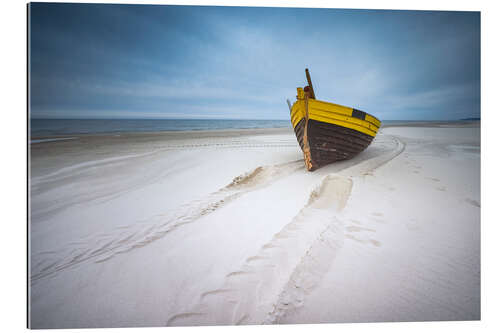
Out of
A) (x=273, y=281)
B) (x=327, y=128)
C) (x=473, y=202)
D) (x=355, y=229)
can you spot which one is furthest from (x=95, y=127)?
(x=473, y=202)

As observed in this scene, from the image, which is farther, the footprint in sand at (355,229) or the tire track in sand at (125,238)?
the footprint in sand at (355,229)

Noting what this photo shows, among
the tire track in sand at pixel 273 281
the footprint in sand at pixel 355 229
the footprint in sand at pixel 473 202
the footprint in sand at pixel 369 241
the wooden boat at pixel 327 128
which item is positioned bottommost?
the tire track in sand at pixel 273 281

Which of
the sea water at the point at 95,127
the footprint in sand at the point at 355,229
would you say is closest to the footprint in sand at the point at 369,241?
the footprint in sand at the point at 355,229

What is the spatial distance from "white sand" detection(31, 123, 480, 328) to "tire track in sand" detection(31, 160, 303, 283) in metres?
0.01

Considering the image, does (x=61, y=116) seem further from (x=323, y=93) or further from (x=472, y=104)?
(x=472, y=104)

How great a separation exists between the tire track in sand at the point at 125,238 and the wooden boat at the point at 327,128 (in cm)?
180

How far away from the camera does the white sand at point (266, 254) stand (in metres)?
1.40

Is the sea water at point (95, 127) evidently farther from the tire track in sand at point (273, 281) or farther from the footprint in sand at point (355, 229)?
the footprint in sand at point (355, 229)

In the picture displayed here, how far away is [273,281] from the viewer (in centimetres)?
146

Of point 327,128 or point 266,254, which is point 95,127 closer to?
point 327,128

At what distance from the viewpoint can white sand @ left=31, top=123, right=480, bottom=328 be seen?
4.59 ft

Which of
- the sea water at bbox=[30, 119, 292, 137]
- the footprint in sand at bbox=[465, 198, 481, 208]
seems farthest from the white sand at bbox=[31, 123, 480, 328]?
the sea water at bbox=[30, 119, 292, 137]

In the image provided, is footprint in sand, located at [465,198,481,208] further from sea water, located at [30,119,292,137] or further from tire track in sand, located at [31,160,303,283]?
sea water, located at [30,119,292,137]
